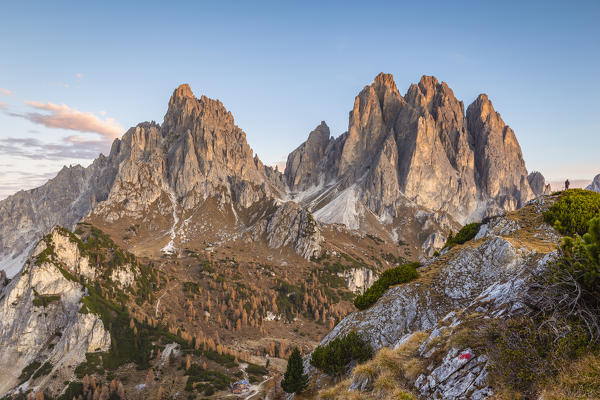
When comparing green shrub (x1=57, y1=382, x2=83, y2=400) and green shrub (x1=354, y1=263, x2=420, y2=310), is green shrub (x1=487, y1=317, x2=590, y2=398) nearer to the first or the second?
green shrub (x1=354, y1=263, x2=420, y2=310)

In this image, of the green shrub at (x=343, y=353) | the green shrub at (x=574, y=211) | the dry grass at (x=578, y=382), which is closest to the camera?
the dry grass at (x=578, y=382)

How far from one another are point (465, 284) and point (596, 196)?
15.4 metres

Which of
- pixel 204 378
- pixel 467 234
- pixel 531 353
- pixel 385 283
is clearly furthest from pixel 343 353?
pixel 204 378

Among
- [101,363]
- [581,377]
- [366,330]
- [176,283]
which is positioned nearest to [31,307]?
[101,363]

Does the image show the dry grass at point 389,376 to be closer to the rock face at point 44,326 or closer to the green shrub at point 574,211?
the green shrub at point 574,211

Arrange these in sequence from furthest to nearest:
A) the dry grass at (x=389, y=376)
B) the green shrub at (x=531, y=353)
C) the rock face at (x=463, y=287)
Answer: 1. the rock face at (x=463, y=287)
2. the dry grass at (x=389, y=376)
3. the green shrub at (x=531, y=353)

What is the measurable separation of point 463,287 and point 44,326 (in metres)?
144

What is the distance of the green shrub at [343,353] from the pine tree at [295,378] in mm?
2094

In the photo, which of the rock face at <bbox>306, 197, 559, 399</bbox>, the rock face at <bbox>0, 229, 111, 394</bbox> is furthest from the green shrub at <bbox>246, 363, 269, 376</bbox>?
the rock face at <bbox>306, 197, 559, 399</bbox>

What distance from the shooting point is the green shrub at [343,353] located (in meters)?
26.4

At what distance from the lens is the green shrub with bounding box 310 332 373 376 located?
26.4m

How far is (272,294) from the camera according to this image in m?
190

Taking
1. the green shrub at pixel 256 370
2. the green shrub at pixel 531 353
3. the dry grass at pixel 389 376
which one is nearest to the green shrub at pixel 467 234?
the dry grass at pixel 389 376

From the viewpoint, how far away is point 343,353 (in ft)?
88.7
